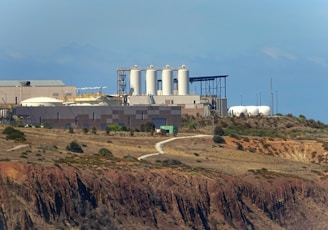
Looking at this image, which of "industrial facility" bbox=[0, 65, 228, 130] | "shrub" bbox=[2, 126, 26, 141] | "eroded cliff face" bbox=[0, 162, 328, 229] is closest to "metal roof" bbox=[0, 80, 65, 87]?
"industrial facility" bbox=[0, 65, 228, 130]

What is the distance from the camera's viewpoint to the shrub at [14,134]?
115 meters

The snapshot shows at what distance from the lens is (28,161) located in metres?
92.6

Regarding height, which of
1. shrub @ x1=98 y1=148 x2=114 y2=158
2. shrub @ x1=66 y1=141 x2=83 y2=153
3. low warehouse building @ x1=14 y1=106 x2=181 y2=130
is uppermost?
low warehouse building @ x1=14 y1=106 x2=181 y2=130

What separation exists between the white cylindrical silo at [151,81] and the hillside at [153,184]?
41.3 metres

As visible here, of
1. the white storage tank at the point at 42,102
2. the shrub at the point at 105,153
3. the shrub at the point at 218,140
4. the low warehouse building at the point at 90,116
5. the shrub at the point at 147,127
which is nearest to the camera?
the shrub at the point at 105,153

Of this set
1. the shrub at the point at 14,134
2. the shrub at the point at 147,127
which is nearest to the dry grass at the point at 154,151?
the shrub at the point at 14,134

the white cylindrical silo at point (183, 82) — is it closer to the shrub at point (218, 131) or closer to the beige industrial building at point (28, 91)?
the beige industrial building at point (28, 91)

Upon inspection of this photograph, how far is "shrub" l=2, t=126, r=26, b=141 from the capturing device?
378ft

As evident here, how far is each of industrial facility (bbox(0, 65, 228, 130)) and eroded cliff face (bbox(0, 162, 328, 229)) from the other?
1683 inches

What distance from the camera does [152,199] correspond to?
9788cm

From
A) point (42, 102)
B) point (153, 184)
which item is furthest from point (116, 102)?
point (153, 184)

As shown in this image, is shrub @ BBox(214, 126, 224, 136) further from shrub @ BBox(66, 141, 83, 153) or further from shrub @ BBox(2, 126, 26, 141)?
shrub @ BBox(66, 141, 83, 153)

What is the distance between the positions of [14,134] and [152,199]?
23787 mm

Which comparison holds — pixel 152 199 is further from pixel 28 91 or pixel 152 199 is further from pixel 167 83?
pixel 167 83
